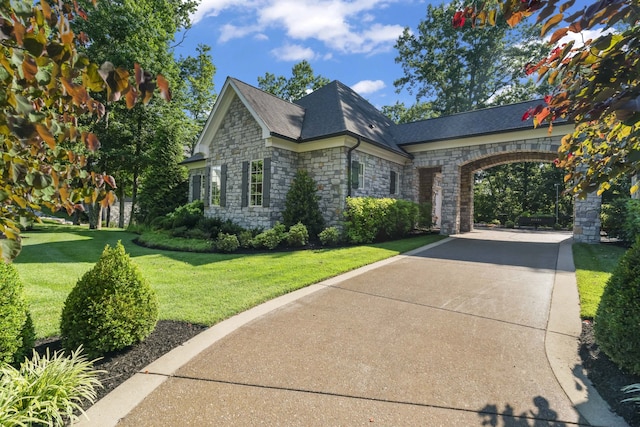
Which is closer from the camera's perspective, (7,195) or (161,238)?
(7,195)

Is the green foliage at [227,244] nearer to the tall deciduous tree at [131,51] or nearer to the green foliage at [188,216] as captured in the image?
the green foliage at [188,216]

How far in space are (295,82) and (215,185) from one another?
61.4ft

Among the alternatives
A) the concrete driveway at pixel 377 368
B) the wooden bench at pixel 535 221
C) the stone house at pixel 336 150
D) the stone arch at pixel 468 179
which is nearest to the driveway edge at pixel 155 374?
the concrete driveway at pixel 377 368

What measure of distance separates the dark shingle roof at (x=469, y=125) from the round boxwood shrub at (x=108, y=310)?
1303 cm

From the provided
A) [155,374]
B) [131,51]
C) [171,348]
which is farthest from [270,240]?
[131,51]

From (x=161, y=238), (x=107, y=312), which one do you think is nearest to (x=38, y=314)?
(x=107, y=312)

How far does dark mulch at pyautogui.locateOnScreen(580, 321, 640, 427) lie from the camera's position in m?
2.34

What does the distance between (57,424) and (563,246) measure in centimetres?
1274

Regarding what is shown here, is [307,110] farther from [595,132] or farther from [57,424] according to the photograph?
[57,424]

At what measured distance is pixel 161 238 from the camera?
1205cm

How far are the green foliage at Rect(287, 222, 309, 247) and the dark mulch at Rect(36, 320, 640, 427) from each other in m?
6.28

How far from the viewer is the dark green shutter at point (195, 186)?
54.3 feet

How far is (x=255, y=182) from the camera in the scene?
12195 millimetres

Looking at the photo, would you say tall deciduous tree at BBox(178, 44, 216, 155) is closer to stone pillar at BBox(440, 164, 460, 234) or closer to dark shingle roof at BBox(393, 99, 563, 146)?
dark shingle roof at BBox(393, 99, 563, 146)
